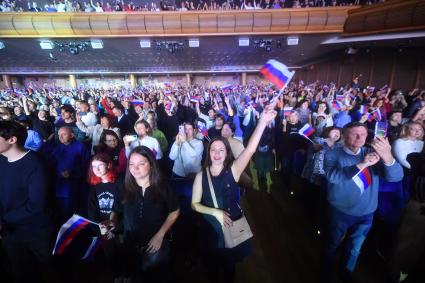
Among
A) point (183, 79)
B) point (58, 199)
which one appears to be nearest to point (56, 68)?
point (183, 79)

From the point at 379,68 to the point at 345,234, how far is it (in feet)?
41.2

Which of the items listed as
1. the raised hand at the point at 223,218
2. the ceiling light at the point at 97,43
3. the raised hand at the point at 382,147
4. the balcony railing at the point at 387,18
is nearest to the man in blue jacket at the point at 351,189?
the raised hand at the point at 382,147

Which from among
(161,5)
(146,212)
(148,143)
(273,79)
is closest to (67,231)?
(146,212)

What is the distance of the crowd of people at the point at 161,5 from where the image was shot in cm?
1202

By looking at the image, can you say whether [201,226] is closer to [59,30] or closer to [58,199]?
[58,199]

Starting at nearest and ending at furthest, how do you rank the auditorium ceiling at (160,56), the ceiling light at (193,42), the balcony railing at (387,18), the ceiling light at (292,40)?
the balcony railing at (387,18) → the ceiling light at (292,40) → the ceiling light at (193,42) → the auditorium ceiling at (160,56)

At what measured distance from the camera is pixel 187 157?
3.10 meters

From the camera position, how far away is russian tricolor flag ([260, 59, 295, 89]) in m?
1.92

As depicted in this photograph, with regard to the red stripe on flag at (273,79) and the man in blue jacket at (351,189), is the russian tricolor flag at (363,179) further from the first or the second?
the red stripe on flag at (273,79)

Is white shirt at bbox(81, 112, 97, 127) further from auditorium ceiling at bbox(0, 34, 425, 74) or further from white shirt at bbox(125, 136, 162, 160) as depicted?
auditorium ceiling at bbox(0, 34, 425, 74)

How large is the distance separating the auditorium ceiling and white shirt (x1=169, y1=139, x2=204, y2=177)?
10.5 m

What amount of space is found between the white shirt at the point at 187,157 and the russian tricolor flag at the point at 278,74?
1479 millimetres

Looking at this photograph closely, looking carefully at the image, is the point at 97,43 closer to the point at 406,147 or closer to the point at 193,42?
the point at 193,42

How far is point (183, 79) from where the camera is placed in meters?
19.0
